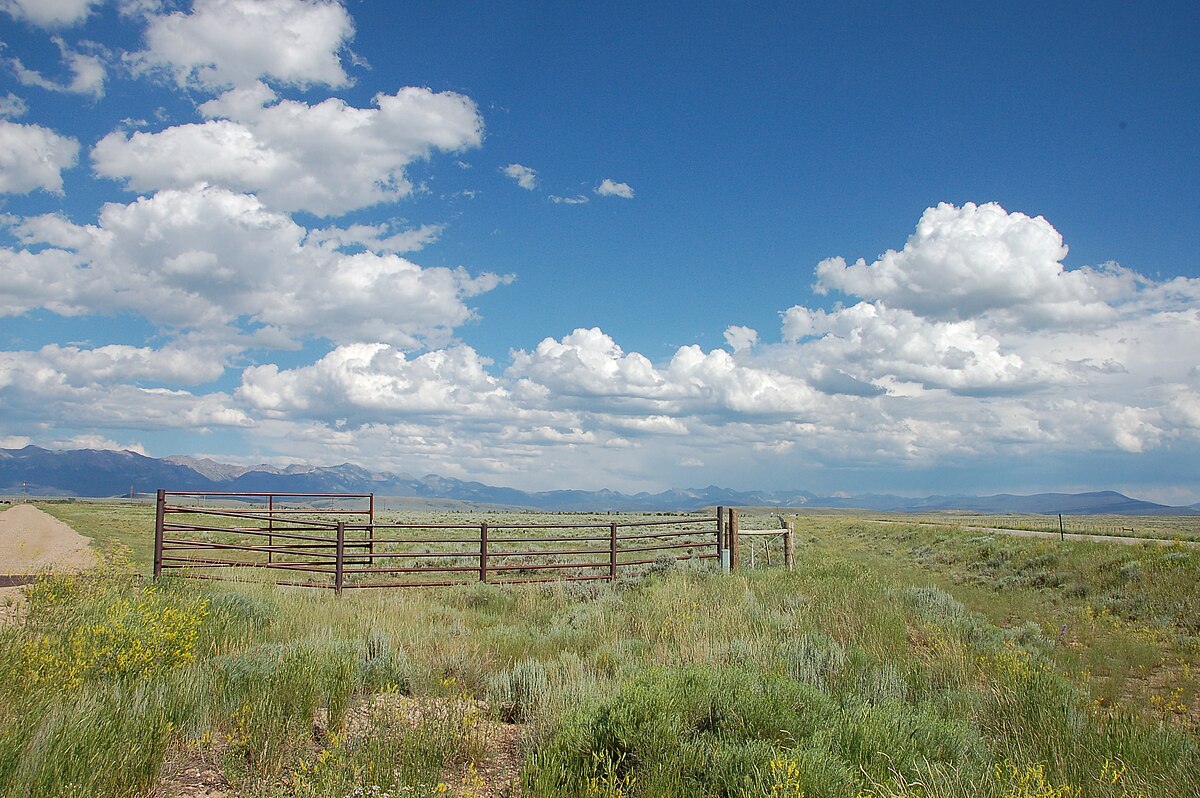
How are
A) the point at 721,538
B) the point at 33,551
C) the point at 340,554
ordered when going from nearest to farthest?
the point at 340,554, the point at 721,538, the point at 33,551

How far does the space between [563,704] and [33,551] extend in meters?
24.6

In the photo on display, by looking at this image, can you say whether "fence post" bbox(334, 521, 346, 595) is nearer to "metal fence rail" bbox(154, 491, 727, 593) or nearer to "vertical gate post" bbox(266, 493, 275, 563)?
"metal fence rail" bbox(154, 491, 727, 593)

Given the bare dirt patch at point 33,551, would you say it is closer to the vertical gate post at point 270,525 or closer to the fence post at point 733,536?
the vertical gate post at point 270,525

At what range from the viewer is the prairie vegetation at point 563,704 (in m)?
4.80

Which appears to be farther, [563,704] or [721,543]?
[721,543]

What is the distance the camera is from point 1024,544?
29344 millimetres

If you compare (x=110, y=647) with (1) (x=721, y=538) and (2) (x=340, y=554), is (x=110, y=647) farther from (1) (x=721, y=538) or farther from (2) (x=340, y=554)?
(1) (x=721, y=538)

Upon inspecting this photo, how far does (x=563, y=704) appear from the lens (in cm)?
645

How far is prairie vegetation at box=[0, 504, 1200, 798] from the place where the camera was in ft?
15.7

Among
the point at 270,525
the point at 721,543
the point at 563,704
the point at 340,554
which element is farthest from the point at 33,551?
the point at 563,704

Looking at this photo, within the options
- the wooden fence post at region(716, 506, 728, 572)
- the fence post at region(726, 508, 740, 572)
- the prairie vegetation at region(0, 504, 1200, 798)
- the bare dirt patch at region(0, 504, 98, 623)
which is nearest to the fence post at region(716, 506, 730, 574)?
the wooden fence post at region(716, 506, 728, 572)

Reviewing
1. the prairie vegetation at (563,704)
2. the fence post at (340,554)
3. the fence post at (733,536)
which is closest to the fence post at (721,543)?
the fence post at (733,536)

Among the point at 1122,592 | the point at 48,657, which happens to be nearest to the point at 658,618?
the point at 48,657

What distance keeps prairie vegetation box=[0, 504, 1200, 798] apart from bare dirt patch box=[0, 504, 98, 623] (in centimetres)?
219
